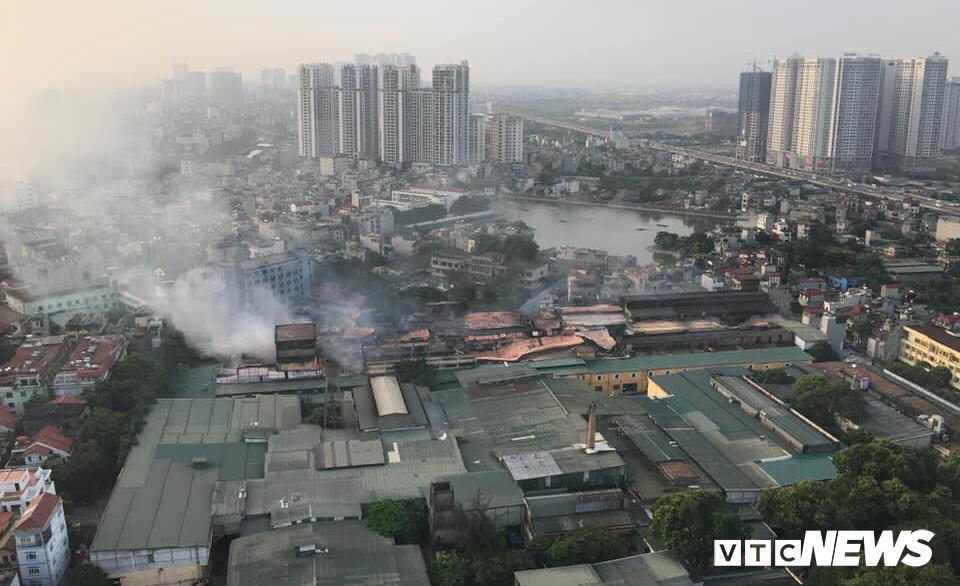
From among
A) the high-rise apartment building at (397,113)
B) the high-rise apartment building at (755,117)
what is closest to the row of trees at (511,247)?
the high-rise apartment building at (397,113)

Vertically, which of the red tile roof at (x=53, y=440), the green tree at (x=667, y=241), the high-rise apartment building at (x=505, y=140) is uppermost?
the high-rise apartment building at (x=505, y=140)

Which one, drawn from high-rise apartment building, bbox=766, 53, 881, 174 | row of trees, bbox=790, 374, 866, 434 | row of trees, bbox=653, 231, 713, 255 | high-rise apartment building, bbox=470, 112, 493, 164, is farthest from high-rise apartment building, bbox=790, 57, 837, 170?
row of trees, bbox=790, 374, 866, 434

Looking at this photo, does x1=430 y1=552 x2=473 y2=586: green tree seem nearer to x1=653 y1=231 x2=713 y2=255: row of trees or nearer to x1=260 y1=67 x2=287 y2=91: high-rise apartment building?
x1=653 y1=231 x2=713 y2=255: row of trees

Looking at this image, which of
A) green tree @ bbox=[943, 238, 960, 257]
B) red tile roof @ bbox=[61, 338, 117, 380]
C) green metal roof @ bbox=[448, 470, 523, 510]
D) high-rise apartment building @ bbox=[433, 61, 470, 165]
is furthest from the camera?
high-rise apartment building @ bbox=[433, 61, 470, 165]

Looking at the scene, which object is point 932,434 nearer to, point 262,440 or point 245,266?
point 262,440

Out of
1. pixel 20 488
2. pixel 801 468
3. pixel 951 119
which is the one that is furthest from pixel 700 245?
pixel 951 119

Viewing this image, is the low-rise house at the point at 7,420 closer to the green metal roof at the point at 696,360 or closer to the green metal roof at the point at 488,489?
the green metal roof at the point at 488,489
